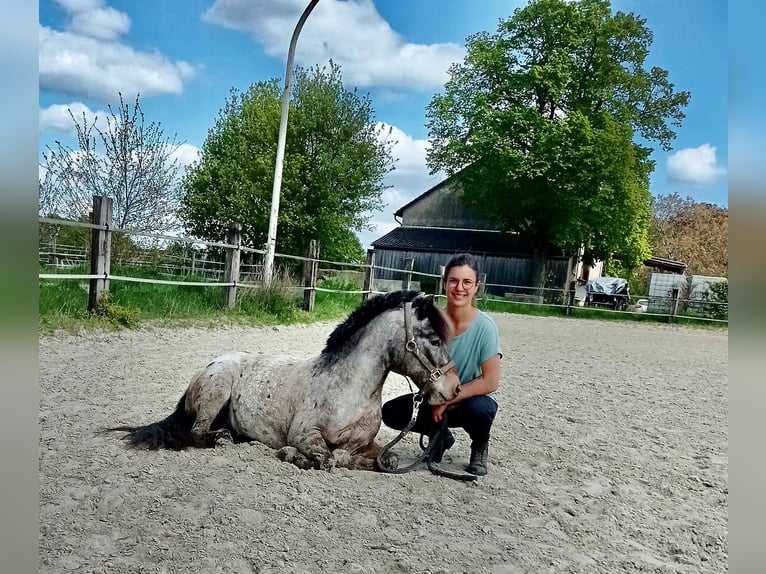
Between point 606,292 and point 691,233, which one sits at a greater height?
point 691,233


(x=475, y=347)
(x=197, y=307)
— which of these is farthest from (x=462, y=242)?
(x=197, y=307)

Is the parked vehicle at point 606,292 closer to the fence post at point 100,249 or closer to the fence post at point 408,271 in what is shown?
the fence post at point 408,271

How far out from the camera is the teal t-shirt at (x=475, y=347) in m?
1.37

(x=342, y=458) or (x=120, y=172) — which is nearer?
(x=342, y=458)

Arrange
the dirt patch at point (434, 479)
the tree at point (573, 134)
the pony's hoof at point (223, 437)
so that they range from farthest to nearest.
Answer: the pony's hoof at point (223, 437) < the tree at point (573, 134) < the dirt patch at point (434, 479)

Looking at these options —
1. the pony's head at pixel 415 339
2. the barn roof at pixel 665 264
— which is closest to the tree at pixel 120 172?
the pony's head at pixel 415 339

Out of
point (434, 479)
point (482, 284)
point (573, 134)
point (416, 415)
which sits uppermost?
point (573, 134)

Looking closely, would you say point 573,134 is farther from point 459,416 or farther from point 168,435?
point 168,435

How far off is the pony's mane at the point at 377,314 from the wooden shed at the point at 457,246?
0.07 meters

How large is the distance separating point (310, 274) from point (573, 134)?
0.78 m

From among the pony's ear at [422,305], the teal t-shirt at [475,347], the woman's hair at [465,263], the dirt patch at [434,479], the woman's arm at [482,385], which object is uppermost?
the woman's hair at [465,263]

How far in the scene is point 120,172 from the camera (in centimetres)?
153

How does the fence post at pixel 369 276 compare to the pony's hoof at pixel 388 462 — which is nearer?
the pony's hoof at pixel 388 462
